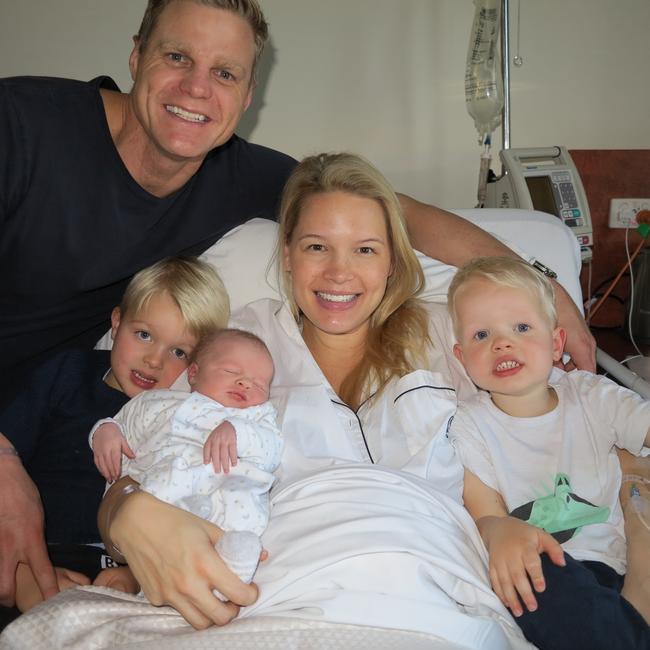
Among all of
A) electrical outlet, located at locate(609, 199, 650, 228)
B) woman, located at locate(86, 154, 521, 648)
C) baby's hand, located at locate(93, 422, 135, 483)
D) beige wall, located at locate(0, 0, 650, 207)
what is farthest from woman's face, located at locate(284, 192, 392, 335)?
electrical outlet, located at locate(609, 199, 650, 228)

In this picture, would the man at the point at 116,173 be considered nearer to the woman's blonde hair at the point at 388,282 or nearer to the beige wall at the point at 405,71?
the woman's blonde hair at the point at 388,282

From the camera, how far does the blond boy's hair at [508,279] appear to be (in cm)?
178

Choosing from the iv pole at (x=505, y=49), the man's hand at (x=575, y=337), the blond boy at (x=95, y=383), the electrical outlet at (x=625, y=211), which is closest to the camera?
the blond boy at (x=95, y=383)

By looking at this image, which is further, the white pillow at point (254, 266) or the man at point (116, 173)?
the white pillow at point (254, 266)

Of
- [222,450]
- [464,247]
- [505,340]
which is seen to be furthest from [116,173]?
[505,340]

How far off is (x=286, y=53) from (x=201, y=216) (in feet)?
5.02

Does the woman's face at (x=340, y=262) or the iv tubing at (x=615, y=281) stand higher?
the woman's face at (x=340, y=262)

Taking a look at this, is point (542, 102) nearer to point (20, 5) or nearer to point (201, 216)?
point (201, 216)

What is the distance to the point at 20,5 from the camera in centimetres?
305

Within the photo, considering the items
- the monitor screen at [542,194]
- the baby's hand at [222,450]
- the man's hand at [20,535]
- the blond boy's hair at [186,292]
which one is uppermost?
the monitor screen at [542,194]

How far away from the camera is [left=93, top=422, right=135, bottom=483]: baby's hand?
1.61 metres

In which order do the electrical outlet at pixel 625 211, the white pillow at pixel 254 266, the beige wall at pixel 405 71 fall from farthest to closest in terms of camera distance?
the electrical outlet at pixel 625 211 < the beige wall at pixel 405 71 < the white pillow at pixel 254 266

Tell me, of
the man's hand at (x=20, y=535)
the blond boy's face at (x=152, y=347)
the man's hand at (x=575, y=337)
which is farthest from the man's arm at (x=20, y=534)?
the man's hand at (x=575, y=337)

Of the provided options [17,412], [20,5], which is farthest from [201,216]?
[20,5]
